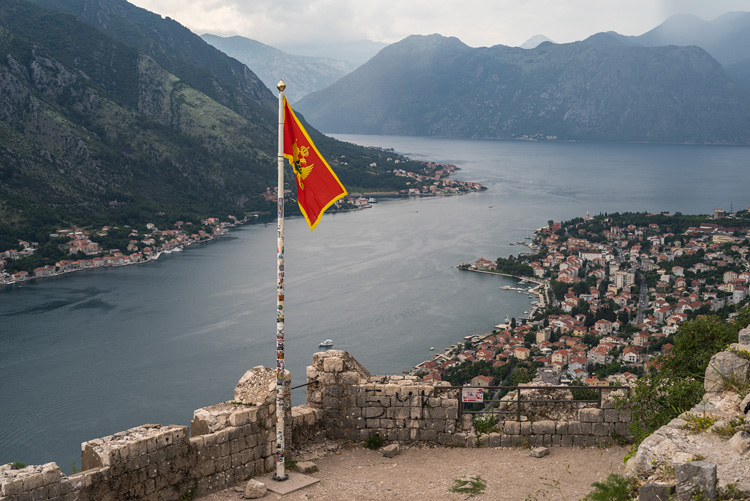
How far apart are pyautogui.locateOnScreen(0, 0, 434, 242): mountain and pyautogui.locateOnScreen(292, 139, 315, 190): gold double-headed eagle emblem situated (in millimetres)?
→ 84035

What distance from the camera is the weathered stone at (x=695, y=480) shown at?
572cm

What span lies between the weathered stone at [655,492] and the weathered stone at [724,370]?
3041 millimetres

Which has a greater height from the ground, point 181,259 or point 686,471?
point 686,471

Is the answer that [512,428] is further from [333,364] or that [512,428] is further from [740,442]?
[740,442]

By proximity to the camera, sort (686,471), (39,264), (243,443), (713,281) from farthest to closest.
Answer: (39,264) → (713,281) → (243,443) → (686,471)

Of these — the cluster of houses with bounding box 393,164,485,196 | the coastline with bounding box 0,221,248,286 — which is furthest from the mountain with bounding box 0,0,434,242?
the coastline with bounding box 0,221,248,286

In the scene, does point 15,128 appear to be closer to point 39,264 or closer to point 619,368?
point 39,264

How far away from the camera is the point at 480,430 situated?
10.4 meters

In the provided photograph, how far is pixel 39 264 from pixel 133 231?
19450 millimetres

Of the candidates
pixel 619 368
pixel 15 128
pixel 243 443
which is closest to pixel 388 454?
pixel 243 443

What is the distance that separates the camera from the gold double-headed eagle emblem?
9.82m

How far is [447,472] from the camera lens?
9359 mm

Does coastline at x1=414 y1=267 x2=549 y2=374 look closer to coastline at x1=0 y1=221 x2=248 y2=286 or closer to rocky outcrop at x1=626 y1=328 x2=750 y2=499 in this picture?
rocky outcrop at x1=626 y1=328 x2=750 y2=499

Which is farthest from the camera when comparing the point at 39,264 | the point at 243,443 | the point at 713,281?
the point at 39,264
